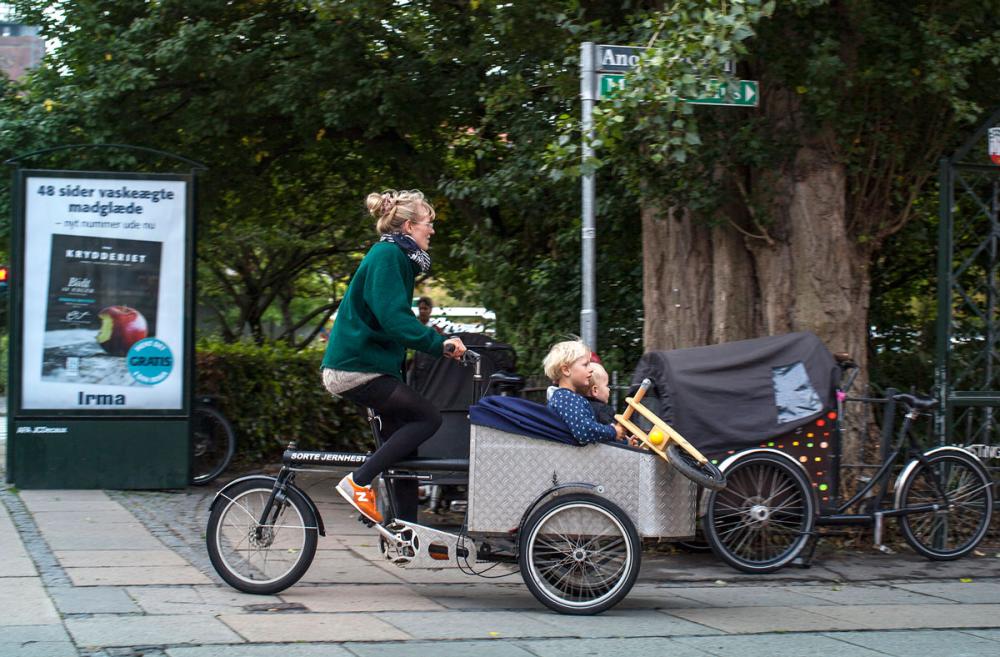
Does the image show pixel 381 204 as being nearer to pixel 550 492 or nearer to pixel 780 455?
pixel 550 492

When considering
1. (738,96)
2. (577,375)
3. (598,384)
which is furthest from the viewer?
(738,96)

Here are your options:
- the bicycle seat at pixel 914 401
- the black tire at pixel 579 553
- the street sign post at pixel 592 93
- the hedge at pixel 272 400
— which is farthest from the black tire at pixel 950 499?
the hedge at pixel 272 400

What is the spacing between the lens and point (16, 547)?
7.27 metres

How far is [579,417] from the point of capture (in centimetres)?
608

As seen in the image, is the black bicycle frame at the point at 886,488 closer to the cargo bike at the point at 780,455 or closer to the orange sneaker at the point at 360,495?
the cargo bike at the point at 780,455

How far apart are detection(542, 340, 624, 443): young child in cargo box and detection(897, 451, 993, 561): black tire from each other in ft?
8.10

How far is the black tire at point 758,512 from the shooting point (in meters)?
7.25

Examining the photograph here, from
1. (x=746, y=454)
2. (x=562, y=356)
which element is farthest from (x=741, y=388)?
(x=562, y=356)

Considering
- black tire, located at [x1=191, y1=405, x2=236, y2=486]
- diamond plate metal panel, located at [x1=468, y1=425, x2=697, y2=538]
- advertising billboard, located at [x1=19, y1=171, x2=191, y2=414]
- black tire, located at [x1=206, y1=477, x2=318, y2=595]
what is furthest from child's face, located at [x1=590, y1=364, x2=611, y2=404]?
black tire, located at [x1=191, y1=405, x2=236, y2=486]

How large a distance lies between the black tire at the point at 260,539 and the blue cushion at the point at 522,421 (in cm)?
101

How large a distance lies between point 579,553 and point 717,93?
2.94 metres

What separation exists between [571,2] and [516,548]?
4.02m

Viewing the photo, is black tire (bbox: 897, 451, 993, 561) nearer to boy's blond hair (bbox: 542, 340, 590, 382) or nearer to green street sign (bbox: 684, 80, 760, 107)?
green street sign (bbox: 684, 80, 760, 107)

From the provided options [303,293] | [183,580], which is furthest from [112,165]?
[303,293]
